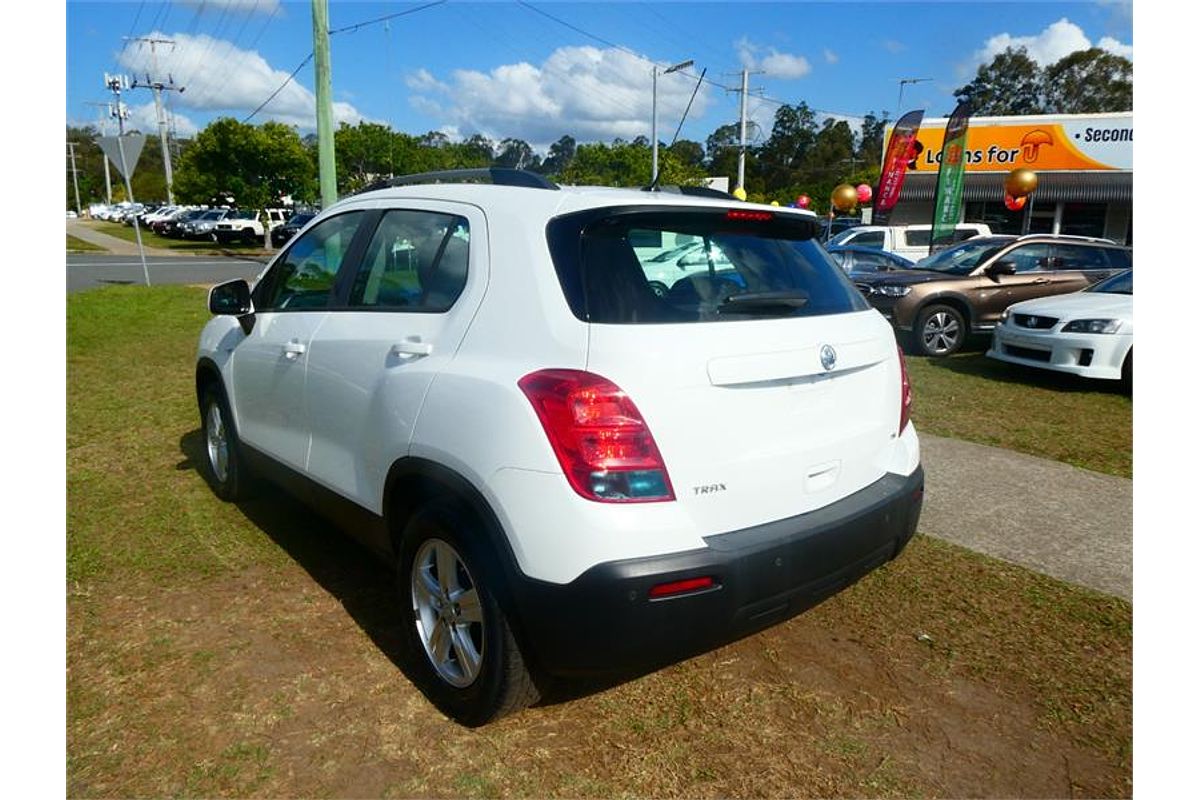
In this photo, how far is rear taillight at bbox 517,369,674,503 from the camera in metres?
2.29

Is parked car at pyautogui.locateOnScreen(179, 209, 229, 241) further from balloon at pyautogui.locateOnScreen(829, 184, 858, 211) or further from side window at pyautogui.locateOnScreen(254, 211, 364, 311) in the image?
side window at pyautogui.locateOnScreen(254, 211, 364, 311)

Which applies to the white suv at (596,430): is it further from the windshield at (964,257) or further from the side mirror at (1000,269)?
the windshield at (964,257)

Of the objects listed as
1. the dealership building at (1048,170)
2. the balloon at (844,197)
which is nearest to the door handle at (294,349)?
A: the balloon at (844,197)

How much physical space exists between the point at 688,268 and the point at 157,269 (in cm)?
2826

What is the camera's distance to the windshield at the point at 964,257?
444 inches

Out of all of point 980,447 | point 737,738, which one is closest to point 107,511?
point 737,738

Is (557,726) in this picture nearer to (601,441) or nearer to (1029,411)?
(601,441)

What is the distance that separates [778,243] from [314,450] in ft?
6.92

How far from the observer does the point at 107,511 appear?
4.75 m

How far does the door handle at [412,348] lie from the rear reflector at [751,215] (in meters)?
1.12

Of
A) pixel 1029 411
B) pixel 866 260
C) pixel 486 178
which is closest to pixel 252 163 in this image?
pixel 866 260

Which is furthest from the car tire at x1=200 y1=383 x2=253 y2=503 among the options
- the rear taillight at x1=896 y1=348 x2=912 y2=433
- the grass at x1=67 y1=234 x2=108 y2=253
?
the grass at x1=67 y1=234 x2=108 y2=253

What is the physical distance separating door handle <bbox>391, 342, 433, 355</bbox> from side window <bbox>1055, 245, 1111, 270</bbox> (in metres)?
11.2

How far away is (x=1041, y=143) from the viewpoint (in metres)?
30.7
